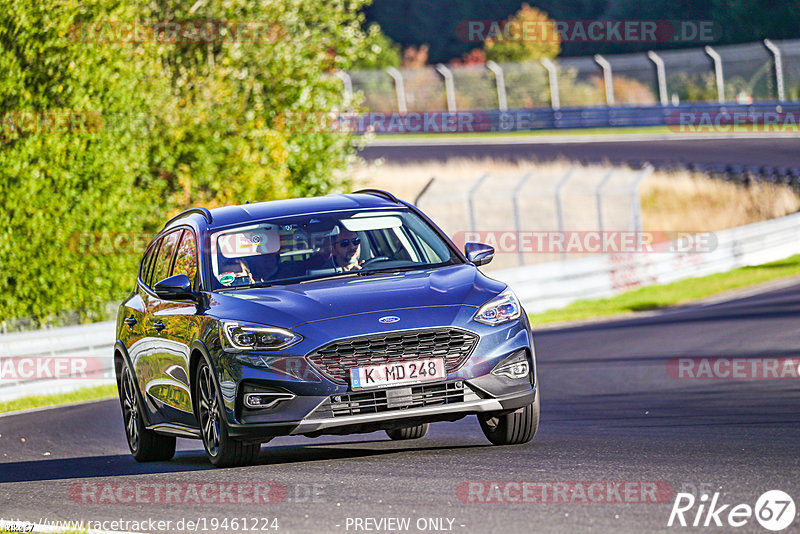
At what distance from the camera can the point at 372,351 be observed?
25.8ft

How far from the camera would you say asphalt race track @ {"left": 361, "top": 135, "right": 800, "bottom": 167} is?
3953cm

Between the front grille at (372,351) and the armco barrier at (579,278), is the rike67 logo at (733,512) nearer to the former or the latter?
the front grille at (372,351)

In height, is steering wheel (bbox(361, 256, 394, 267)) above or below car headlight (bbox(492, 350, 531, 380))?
above

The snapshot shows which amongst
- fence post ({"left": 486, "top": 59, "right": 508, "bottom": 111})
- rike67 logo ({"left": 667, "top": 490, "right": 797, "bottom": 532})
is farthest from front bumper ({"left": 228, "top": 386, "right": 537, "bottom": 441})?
fence post ({"left": 486, "top": 59, "right": 508, "bottom": 111})

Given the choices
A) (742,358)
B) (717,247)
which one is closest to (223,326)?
(742,358)

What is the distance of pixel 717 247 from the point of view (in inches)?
1095

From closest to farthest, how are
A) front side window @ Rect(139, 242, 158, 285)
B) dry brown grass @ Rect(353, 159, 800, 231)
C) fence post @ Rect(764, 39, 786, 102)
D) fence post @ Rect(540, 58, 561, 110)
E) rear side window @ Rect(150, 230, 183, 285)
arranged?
rear side window @ Rect(150, 230, 183, 285), front side window @ Rect(139, 242, 158, 285), dry brown grass @ Rect(353, 159, 800, 231), fence post @ Rect(764, 39, 786, 102), fence post @ Rect(540, 58, 561, 110)

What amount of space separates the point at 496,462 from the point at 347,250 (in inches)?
75.6

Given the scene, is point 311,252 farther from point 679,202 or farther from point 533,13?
point 533,13

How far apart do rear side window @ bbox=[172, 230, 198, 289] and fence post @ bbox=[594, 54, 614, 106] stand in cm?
4009

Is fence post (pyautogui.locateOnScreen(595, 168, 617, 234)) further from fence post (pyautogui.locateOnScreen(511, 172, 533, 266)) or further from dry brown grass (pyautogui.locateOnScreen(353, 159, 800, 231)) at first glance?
dry brown grass (pyautogui.locateOnScreen(353, 159, 800, 231))

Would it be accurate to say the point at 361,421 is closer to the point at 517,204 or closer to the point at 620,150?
the point at 517,204

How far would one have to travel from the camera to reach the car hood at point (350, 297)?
8.01m

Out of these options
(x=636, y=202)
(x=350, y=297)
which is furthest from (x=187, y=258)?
(x=636, y=202)
